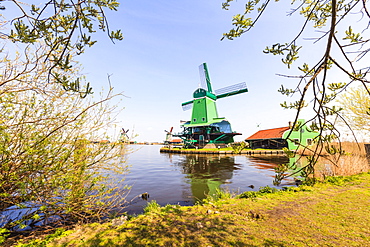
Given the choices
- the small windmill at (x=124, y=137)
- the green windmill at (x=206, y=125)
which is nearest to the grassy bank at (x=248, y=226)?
the small windmill at (x=124, y=137)

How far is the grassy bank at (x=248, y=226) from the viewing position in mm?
3406

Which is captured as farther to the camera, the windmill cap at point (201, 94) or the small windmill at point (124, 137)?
the windmill cap at point (201, 94)

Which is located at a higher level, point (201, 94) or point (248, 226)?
point (201, 94)

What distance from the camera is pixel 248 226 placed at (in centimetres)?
405

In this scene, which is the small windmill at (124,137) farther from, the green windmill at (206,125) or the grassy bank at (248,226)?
the green windmill at (206,125)

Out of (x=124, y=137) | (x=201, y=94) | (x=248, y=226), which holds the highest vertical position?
(x=201, y=94)

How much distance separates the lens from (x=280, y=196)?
645 centimetres

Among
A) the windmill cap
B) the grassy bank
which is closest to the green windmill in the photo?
the windmill cap

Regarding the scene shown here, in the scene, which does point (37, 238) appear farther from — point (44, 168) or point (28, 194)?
point (44, 168)

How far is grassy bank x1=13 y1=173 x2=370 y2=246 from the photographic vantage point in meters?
3.41

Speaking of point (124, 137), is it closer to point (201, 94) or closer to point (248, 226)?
point (248, 226)

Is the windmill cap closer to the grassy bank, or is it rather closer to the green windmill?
the green windmill

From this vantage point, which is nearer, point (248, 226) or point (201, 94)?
point (248, 226)

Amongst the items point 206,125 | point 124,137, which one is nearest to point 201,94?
point 206,125
